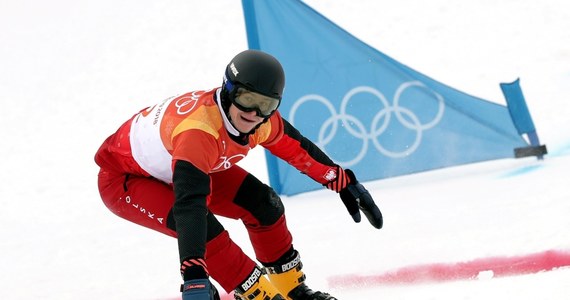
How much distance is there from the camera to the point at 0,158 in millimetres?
8812

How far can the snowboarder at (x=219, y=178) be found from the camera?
3.25 meters


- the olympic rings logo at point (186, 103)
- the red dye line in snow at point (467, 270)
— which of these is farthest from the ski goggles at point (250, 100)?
the red dye line in snow at point (467, 270)

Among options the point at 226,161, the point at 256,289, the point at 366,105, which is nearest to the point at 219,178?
the point at 226,161

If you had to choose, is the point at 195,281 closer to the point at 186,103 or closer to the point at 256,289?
the point at 256,289

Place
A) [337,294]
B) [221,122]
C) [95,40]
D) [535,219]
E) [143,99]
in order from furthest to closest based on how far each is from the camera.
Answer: [95,40]
[143,99]
[535,219]
[337,294]
[221,122]

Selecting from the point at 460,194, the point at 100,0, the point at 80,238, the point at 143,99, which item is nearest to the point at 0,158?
the point at 143,99

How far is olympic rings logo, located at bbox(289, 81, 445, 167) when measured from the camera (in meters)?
6.90

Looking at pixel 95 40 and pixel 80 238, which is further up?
pixel 95 40

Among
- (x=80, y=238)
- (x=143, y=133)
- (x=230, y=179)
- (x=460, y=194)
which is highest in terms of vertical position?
(x=143, y=133)

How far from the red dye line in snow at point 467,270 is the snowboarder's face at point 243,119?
1417 millimetres

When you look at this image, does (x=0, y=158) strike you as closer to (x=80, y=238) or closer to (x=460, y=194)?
(x=80, y=238)

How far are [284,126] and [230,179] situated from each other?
0.36 meters

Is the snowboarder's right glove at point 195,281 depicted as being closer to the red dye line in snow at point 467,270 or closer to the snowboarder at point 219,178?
the snowboarder at point 219,178

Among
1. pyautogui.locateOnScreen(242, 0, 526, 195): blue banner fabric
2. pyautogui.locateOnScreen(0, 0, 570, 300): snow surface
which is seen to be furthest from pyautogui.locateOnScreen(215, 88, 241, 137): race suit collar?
pyautogui.locateOnScreen(242, 0, 526, 195): blue banner fabric
